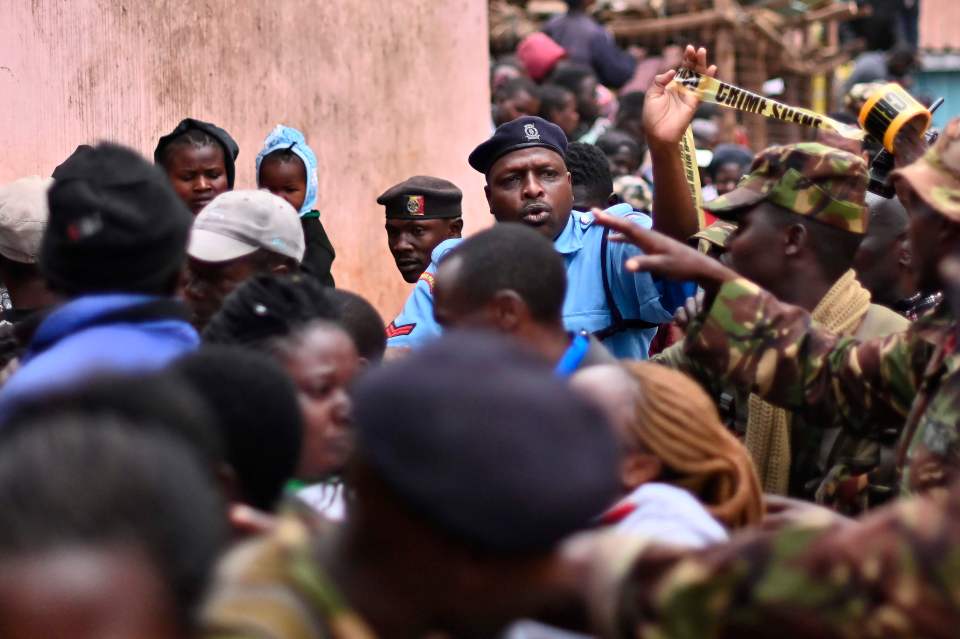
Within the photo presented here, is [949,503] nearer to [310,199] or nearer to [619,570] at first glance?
[619,570]

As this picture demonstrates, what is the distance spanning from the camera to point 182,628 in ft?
5.69

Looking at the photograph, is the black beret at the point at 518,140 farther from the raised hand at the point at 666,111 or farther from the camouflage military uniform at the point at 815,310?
the camouflage military uniform at the point at 815,310

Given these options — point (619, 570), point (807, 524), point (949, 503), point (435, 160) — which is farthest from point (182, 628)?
point (435, 160)

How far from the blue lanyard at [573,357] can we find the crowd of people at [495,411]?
0.02 meters

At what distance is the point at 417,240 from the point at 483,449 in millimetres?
4798

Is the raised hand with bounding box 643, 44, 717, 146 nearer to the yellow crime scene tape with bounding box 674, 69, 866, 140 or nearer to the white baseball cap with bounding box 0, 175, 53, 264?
the yellow crime scene tape with bounding box 674, 69, 866, 140

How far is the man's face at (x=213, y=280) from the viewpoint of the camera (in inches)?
163

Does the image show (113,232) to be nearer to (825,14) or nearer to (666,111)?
(666,111)

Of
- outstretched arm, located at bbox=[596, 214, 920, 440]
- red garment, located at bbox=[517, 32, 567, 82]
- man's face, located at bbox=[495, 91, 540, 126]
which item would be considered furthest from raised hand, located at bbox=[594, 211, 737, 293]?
red garment, located at bbox=[517, 32, 567, 82]

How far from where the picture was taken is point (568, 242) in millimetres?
5098

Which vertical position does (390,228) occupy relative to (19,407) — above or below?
below

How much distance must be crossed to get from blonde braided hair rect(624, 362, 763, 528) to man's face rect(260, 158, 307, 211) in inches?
134

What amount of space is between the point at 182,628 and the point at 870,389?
84.7 inches

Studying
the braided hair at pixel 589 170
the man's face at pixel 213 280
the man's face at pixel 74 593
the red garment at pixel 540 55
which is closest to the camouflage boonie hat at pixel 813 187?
the man's face at pixel 213 280
